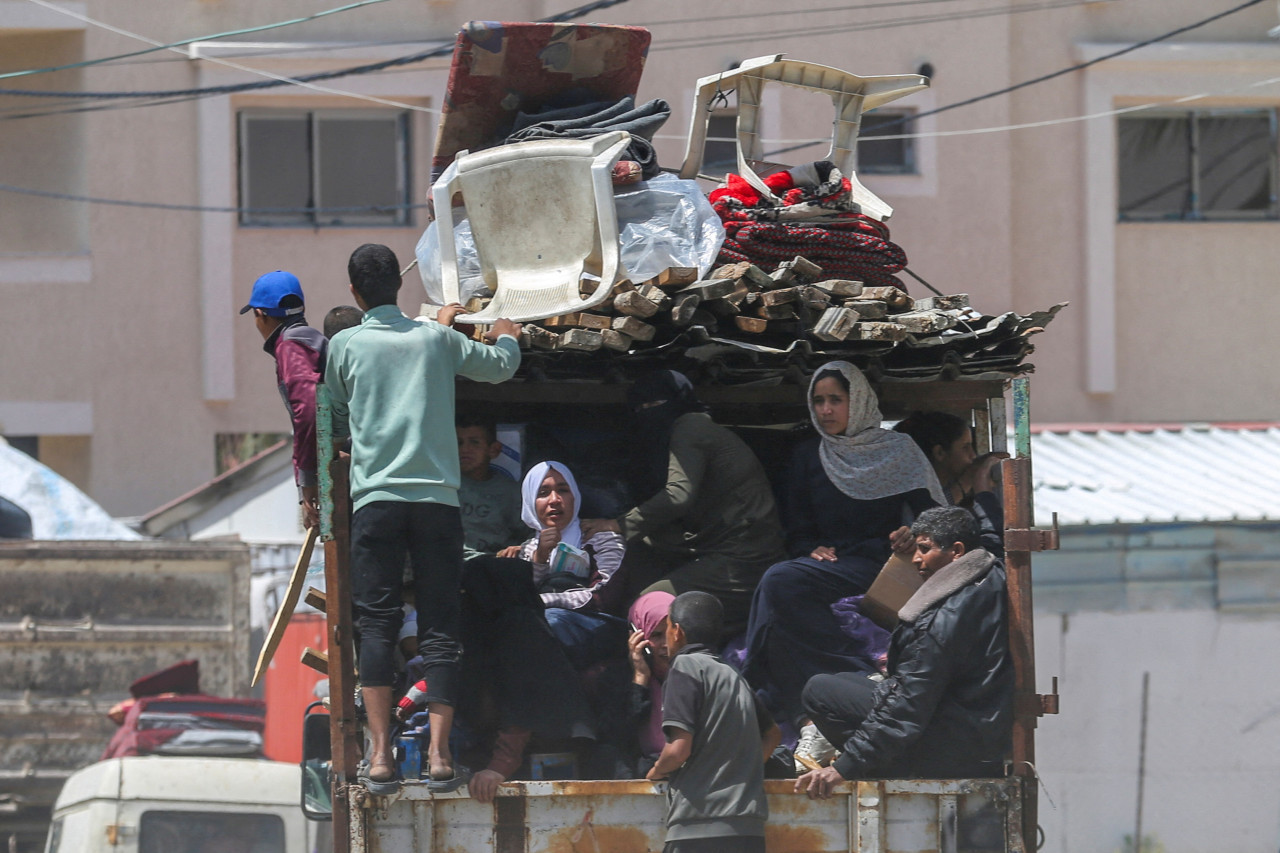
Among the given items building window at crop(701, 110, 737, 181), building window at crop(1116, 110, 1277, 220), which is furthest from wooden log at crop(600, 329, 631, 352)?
building window at crop(1116, 110, 1277, 220)

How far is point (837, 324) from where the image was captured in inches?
200

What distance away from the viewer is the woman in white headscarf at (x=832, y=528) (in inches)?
196

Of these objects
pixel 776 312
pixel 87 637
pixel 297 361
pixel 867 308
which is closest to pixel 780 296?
pixel 776 312

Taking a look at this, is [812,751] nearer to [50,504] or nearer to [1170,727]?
[1170,727]

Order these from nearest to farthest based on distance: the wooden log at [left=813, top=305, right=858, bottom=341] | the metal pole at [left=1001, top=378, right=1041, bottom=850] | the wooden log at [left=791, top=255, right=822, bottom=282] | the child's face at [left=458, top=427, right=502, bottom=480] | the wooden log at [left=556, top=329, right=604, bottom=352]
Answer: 1. the metal pole at [left=1001, top=378, right=1041, bottom=850]
2. the wooden log at [left=556, top=329, right=604, bottom=352]
3. the wooden log at [left=813, top=305, right=858, bottom=341]
4. the wooden log at [left=791, top=255, right=822, bottom=282]
5. the child's face at [left=458, top=427, right=502, bottom=480]

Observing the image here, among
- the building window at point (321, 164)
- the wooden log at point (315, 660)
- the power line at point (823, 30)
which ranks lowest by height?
the wooden log at point (315, 660)

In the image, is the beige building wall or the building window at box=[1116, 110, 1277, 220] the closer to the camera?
the beige building wall

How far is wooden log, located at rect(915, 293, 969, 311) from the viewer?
5.42 meters

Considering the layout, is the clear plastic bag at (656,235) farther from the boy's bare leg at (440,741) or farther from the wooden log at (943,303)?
the boy's bare leg at (440,741)

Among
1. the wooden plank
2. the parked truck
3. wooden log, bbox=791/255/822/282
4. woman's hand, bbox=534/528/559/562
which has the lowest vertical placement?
the parked truck

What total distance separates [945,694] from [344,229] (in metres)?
9.91

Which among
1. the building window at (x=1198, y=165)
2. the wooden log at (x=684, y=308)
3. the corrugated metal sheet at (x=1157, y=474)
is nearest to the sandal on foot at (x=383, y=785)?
the wooden log at (x=684, y=308)

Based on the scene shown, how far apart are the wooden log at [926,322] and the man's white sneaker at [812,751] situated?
4.35 ft

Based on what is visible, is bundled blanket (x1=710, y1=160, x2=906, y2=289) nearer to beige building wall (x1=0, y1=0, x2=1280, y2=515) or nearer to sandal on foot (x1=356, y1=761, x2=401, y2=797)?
sandal on foot (x1=356, y1=761, x2=401, y2=797)
